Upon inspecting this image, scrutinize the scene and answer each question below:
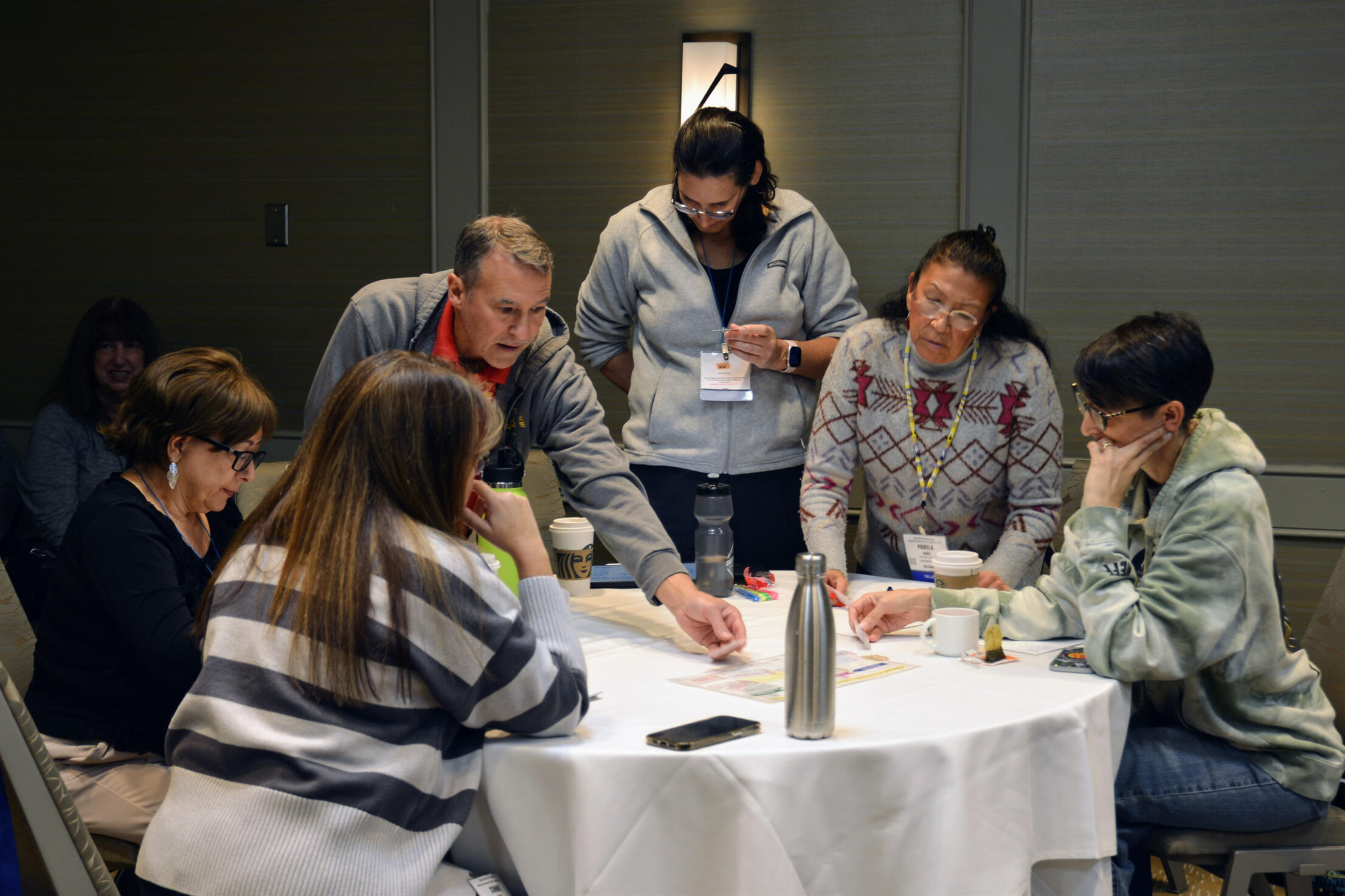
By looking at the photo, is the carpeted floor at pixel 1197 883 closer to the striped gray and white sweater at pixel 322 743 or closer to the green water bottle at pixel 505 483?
the green water bottle at pixel 505 483

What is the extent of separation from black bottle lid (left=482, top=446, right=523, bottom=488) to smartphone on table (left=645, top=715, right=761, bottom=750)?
0.56 meters

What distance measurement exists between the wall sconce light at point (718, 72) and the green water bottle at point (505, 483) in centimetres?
219

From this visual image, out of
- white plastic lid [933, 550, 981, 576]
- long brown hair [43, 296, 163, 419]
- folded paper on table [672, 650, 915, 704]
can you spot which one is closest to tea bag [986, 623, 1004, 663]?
folded paper on table [672, 650, 915, 704]

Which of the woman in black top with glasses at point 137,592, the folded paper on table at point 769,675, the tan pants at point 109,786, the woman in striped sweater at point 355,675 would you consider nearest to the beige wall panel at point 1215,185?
the folded paper on table at point 769,675

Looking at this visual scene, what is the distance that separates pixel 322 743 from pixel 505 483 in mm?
636

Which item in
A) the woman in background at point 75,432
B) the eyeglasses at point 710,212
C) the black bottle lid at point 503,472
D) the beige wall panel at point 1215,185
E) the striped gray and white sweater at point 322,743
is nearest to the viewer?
the striped gray and white sweater at point 322,743

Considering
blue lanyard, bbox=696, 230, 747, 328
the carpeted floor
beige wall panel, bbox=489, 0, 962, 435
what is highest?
beige wall panel, bbox=489, 0, 962, 435

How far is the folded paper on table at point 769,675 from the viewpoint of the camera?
1.58 metres

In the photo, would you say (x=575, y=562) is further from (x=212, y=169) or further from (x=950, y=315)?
(x=212, y=169)

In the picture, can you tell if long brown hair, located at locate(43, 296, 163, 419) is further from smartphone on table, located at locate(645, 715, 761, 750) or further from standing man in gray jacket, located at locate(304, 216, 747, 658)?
smartphone on table, located at locate(645, 715, 761, 750)

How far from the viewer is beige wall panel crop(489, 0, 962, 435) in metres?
3.73

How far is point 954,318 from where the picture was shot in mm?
2307

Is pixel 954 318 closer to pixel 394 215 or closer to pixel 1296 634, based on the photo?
pixel 1296 634

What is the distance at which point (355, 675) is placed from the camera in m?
1.24
